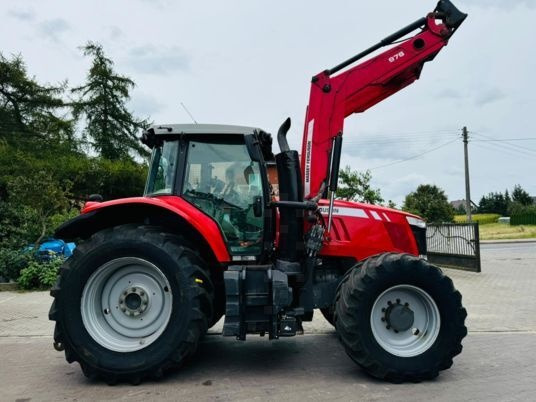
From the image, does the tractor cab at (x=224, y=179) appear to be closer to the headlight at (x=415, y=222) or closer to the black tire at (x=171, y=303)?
the black tire at (x=171, y=303)

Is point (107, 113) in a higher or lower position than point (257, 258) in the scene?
higher

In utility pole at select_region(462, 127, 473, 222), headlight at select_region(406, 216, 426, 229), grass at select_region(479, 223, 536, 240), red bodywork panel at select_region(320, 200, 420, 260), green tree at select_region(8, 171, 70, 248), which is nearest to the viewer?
red bodywork panel at select_region(320, 200, 420, 260)

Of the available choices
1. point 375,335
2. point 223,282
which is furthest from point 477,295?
point 223,282

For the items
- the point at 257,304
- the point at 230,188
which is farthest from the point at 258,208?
the point at 257,304

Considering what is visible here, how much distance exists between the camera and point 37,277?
10.9 meters

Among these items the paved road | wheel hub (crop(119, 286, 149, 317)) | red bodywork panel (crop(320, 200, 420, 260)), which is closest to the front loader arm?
red bodywork panel (crop(320, 200, 420, 260))

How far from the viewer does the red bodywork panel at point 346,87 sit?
5207mm

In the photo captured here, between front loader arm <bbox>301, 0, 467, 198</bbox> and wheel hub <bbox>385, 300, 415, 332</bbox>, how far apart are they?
1.44 m

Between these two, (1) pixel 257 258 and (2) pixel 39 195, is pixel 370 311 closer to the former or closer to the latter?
(1) pixel 257 258

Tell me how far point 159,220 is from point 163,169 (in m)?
0.55

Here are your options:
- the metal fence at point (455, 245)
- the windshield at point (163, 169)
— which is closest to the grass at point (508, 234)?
the metal fence at point (455, 245)

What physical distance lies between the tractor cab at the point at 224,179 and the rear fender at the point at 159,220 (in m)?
0.12

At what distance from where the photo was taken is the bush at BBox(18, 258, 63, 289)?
10.8 meters

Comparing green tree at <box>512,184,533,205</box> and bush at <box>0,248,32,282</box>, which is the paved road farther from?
green tree at <box>512,184,533,205</box>
